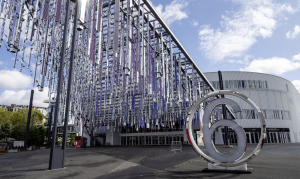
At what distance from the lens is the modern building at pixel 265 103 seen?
Result: 139ft

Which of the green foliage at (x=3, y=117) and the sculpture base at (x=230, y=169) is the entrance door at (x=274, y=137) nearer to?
the sculpture base at (x=230, y=169)

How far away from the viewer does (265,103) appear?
44250mm

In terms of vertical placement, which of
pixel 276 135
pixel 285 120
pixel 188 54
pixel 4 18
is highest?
pixel 188 54

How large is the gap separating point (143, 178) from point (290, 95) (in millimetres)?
59803

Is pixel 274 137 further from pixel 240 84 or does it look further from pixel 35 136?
pixel 35 136

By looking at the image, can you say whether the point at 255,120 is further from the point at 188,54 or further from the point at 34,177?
the point at 34,177

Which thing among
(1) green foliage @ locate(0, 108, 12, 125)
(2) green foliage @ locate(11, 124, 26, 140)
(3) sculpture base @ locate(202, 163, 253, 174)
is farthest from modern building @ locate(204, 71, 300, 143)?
(1) green foliage @ locate(0, 108, 12, 125)

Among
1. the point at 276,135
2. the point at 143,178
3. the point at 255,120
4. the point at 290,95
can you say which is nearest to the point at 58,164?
the point at 143,178

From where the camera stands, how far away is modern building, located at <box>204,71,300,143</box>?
42.2 meters

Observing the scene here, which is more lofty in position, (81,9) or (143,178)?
(81,9)

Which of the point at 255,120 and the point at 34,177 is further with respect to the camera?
the point at 255,120

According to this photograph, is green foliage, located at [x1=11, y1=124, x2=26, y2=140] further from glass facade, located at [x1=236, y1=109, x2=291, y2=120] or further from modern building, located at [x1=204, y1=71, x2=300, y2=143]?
glass facade, located at [x1=236, y1=109, x2=291, y2=120]

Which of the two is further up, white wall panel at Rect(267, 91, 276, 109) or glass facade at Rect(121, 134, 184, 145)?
white wall panel at Rect(267, 91, 276, 109)

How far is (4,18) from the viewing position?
8.34 m
